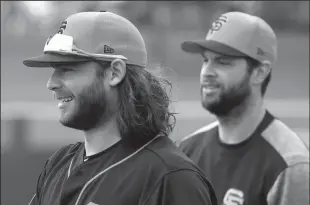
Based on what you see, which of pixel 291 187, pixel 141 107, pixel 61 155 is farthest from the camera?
pixel 291 187

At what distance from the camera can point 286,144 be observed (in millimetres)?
4188

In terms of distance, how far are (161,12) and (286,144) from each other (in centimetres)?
987

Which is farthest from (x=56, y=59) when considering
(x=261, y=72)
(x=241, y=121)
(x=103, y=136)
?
(x=261, y=72)

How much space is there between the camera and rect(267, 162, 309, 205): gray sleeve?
3.95 m

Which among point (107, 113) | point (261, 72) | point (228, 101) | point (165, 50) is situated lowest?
point (165, 50)

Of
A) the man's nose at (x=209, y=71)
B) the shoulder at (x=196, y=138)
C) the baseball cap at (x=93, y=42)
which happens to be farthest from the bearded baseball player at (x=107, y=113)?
the shoulder at (x=196, y=138)

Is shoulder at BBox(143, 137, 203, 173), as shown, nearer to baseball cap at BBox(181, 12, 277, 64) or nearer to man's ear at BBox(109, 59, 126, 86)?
man's ear at BBox(109, 59, 126, 86)

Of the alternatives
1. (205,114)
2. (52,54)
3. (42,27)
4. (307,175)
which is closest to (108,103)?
(52,54)

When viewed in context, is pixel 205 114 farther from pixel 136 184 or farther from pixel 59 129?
pixel 136 184

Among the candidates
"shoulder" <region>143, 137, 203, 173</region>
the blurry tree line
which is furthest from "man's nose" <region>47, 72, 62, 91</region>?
the blurry tree line

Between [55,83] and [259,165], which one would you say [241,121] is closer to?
[259,165]

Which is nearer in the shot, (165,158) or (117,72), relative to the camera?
(165,158)

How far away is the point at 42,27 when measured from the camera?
13680mm

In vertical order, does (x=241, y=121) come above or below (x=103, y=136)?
below
